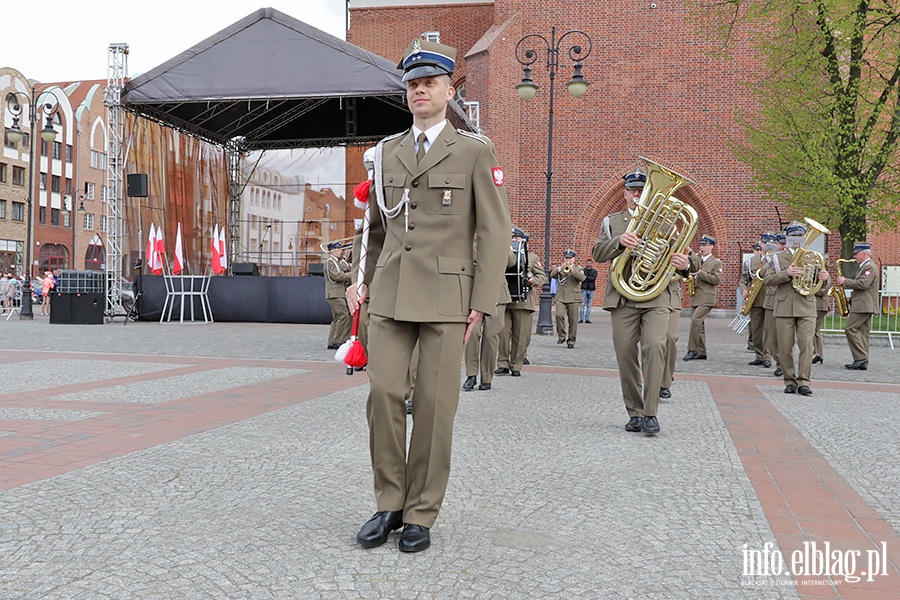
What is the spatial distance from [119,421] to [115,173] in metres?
14.4

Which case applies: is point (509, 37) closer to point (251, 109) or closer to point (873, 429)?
point (251, 109)

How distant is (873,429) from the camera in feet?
21.7

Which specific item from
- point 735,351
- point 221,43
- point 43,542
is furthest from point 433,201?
point 221,43

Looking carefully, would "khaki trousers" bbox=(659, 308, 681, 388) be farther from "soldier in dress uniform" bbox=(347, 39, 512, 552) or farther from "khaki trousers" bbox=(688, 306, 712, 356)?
"soldier in dress uniform" bbox=(347, 39, 512, 552)

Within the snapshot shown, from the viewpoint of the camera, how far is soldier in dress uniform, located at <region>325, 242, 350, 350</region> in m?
12.8

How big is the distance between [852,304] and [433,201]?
11.2 m

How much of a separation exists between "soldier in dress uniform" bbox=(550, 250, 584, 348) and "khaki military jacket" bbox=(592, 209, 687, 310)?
8.32m

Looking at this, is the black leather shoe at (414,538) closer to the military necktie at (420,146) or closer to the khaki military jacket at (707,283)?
the military necktie at (420,146)

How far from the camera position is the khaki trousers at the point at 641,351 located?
6.07 meters

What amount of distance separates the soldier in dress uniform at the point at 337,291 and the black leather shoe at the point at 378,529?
9242 mm

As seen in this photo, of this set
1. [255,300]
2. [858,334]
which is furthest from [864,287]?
[255,300]

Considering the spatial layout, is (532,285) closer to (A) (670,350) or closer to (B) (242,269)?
(A) (670,350)

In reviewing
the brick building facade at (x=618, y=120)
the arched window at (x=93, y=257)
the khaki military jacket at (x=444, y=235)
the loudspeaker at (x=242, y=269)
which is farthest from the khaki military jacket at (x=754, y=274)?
the arched window at (x=93, y=257)

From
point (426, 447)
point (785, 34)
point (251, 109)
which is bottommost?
point (426, 447)
